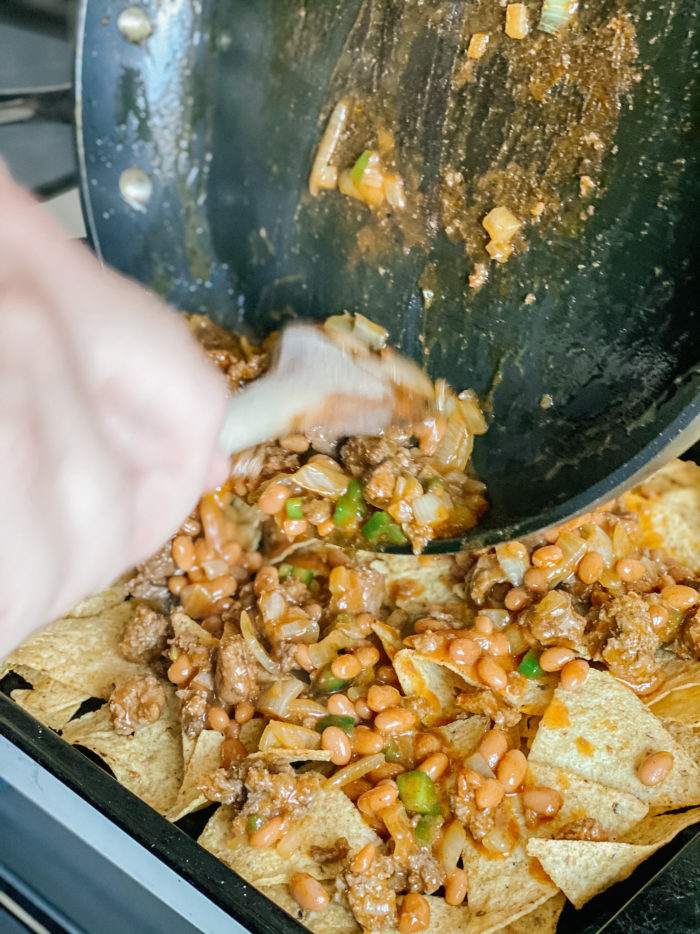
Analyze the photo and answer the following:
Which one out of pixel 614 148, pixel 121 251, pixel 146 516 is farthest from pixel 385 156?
pixel 146 516

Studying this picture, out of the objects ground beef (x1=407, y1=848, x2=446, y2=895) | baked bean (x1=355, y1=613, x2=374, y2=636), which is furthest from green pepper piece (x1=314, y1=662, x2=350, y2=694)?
ground beef (x1=407, y1=848, x2=446, y2=895)

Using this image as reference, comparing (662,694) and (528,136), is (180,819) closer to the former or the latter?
(662,694)

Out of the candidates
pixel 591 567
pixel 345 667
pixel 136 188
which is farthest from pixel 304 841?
pixel 136 188

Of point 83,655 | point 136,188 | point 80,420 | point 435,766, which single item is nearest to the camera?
point 80,420

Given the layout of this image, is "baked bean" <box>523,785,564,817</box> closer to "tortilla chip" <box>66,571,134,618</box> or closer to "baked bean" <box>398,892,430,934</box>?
"baked bean" <box>398,892,430,934</box>

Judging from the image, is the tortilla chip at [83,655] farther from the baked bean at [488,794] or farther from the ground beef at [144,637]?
the baked bean at [488,794]

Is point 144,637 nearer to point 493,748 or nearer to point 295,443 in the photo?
point 295,443
